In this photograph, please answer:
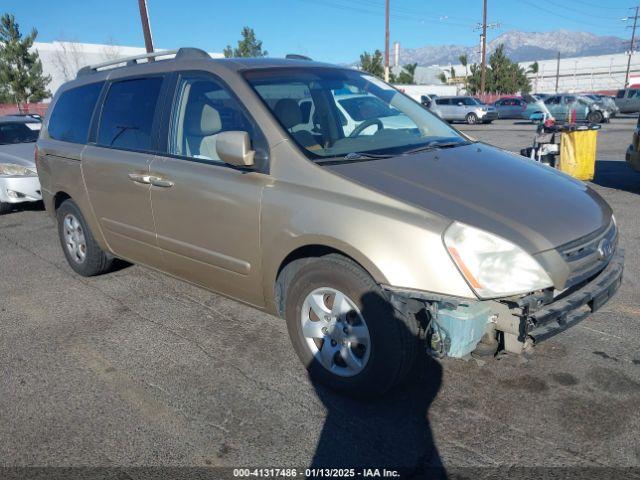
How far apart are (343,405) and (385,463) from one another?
19.9 inches

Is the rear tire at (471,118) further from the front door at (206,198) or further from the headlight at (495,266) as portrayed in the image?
the headlight at (495,266)

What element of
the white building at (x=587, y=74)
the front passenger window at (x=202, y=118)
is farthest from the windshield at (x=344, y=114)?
the white building at (x=587, y=74)

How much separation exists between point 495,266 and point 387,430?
0.99m

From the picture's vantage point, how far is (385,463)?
8.02 feet

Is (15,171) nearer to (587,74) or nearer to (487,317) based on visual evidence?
(487,317)

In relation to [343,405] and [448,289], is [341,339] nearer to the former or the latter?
[343,405]

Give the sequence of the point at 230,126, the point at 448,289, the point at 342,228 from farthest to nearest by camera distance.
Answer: the point at 230,126
the point at 342,228
the point at 448,289

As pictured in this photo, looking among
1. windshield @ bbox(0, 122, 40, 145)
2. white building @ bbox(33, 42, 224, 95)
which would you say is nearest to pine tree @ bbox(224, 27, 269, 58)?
white building @ bbox(33, 42, 224, 95)

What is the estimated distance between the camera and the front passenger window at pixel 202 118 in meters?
3.42

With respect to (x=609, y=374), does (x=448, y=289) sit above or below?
above

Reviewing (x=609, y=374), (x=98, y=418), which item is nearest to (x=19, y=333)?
(x=98, y=418)

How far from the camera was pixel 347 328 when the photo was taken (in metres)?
2.85

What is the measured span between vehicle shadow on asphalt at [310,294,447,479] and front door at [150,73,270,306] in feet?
2.92

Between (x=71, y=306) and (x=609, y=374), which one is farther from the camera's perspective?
(x=71, y=306)
